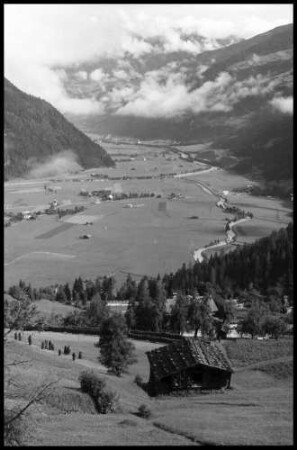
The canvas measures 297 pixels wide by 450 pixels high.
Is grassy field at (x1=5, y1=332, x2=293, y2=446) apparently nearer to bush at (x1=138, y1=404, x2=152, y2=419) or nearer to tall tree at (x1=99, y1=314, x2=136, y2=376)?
bush at (x1=138, y1=404, x2=152, y2=419)

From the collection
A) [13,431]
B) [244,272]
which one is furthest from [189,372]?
[244,272]

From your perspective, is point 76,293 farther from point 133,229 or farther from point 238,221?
point 238,221

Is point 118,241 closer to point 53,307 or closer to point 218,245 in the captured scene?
point 218,245

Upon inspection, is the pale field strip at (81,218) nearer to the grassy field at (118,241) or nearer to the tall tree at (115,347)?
the grassy field at (118,241)

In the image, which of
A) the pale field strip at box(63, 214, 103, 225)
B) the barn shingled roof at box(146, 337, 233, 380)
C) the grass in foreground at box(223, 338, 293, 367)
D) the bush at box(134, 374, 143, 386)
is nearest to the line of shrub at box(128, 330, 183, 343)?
the grass in foreground at box(223, 338, 293, 367)

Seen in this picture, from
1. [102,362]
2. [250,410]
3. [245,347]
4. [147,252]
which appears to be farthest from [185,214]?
[250,410]

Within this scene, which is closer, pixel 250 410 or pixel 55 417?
pixel 55 417
